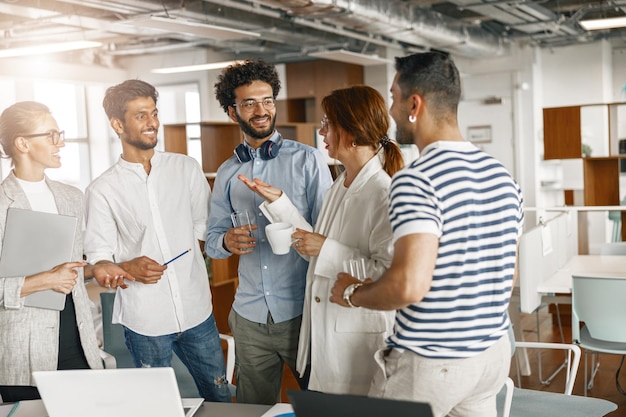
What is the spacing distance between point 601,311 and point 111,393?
116 inches

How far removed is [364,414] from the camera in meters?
1.42

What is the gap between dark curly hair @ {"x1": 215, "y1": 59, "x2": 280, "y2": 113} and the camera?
8.18ft

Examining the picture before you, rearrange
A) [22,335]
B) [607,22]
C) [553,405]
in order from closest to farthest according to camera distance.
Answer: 1. [22,335]
2. [553,405]
3. [607,22]

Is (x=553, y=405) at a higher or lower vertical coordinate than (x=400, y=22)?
lower

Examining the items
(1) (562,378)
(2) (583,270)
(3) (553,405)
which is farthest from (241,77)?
(1) (562,378)

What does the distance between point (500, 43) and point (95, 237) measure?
992 centimetres

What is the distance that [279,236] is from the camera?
2098 mm

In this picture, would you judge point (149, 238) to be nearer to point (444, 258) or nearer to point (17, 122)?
point (17, 122)

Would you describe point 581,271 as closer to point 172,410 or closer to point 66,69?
point 172,410

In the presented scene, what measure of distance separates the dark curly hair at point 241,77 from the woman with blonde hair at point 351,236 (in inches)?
18.2

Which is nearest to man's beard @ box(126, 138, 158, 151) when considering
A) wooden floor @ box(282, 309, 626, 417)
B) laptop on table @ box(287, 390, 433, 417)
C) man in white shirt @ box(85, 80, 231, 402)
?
man in white shirt @ box(85, 80, 231, 402)

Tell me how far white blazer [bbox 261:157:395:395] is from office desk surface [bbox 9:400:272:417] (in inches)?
10.9

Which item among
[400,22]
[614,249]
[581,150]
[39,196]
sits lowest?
[614,249]

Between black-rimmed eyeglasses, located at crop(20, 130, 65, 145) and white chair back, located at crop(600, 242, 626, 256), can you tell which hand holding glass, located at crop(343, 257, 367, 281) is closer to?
black-rimmed eyeglasses, located at crop(20, 130, 65, 145)
